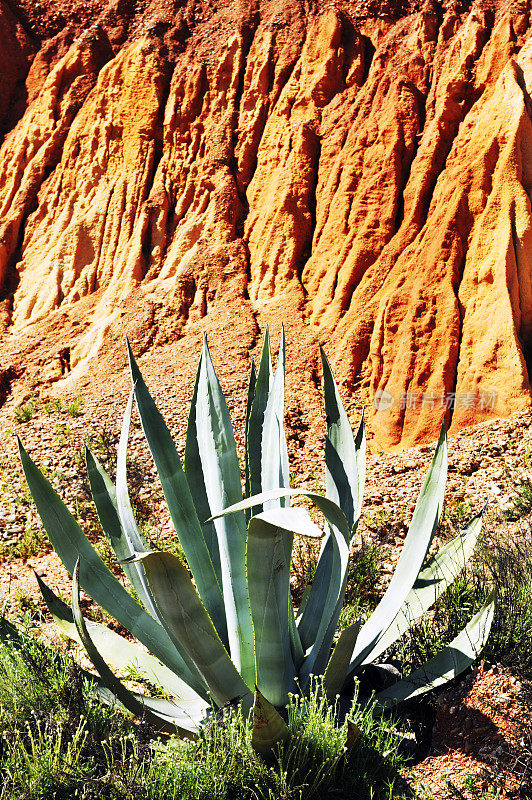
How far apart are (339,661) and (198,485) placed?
1.06 meters

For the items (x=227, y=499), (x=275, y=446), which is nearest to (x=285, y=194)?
(x=275, y=446)

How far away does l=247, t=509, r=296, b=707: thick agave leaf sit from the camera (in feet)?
7.51

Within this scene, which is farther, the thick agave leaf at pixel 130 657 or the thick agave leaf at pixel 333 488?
the thick agave leaf at pixel 333 488

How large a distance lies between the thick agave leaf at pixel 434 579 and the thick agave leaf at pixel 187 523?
2.64 feet

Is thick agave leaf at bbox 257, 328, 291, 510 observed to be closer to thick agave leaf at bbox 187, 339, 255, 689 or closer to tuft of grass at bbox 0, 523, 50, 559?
thick agave leaf at bbox 187, 339, 255, 689

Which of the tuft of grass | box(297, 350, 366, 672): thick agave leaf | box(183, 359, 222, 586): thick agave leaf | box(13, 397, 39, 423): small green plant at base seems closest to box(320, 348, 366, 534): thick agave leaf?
box(297, 350, 366, 672): thick agave leaf

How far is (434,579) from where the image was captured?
3.34m

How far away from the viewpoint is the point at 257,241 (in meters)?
9.89

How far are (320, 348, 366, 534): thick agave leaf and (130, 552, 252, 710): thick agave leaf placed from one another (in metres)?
0.99

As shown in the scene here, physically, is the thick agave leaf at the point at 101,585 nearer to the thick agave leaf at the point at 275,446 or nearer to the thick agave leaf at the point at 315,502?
the thick agave leaf at the point at 275,446

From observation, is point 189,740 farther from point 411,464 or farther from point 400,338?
point 400,338

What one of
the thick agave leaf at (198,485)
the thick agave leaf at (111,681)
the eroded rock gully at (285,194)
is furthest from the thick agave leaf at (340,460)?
the eroded rock gully at (285,194)

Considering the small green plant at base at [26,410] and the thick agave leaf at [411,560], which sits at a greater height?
the small green plant at base at [26,410]

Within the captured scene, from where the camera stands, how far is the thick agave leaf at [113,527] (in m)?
3.04
